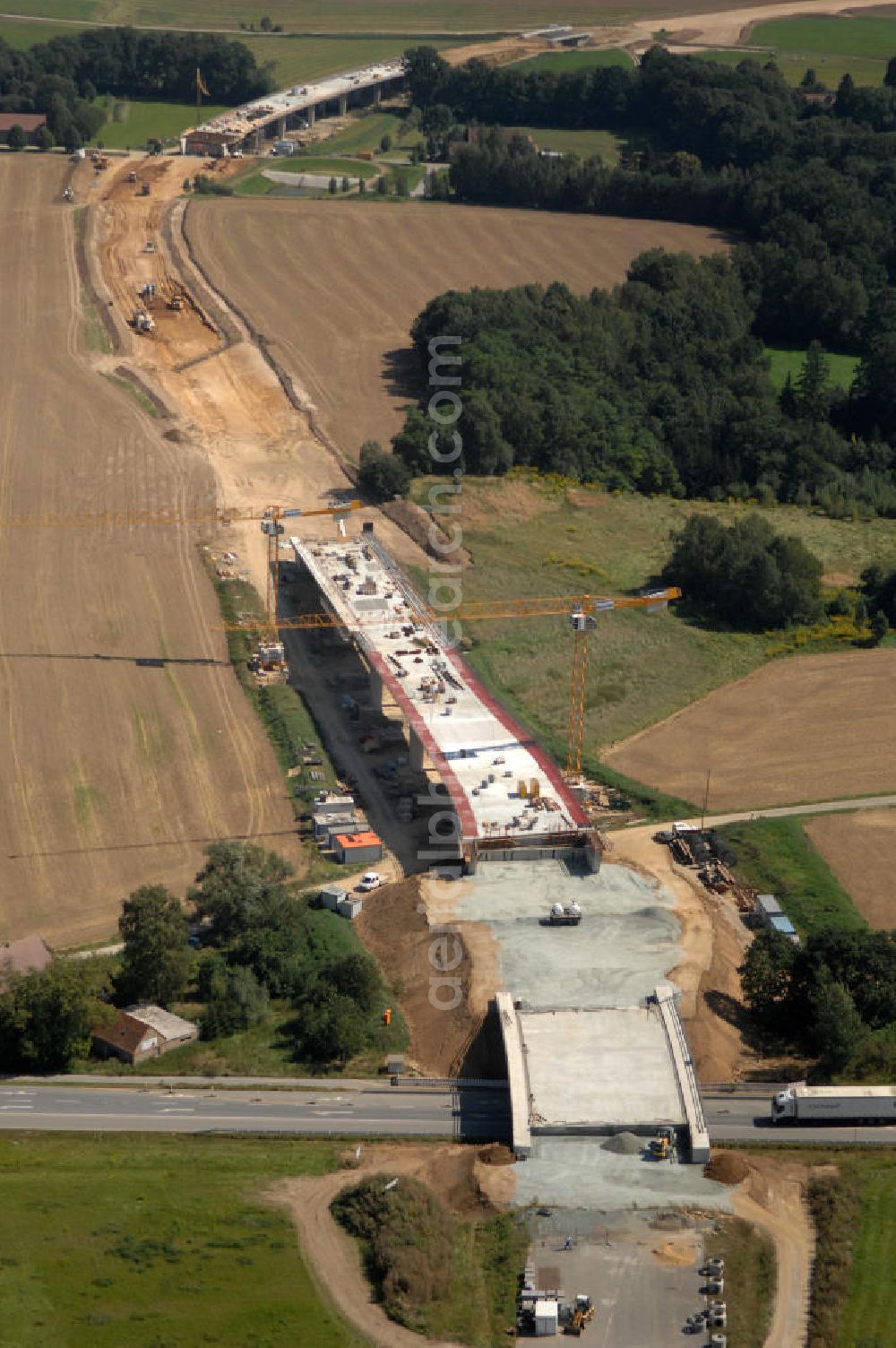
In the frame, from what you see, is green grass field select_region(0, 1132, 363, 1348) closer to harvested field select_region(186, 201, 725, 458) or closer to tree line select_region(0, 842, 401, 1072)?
tree line select_region(0, 842, 401, 1072)

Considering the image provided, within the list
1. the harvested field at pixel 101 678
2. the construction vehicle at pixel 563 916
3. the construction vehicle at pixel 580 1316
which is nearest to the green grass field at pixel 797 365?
the harvested field at pixel 101 678

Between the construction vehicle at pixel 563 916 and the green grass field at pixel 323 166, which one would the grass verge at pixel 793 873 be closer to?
the construction vehicle at pixel 563 916

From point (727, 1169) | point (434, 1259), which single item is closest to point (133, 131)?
point (727, 1169)

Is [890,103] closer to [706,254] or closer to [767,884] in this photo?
[706,254]

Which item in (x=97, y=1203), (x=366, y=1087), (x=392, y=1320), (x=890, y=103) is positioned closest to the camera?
(x=392, y=1320)

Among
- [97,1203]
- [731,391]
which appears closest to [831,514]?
[731,391]

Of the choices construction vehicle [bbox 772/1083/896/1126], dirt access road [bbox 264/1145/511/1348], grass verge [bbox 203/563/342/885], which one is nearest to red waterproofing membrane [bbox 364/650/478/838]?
grass verge [bbox 203/563/342/885]

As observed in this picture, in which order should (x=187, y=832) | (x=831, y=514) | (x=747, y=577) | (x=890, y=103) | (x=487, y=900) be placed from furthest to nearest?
1. (x=890, y=103)
2. (x=831, y=514)
3. (x=747, y=577)
4. (x=187, y=832)
5. (x=487, y=900)
